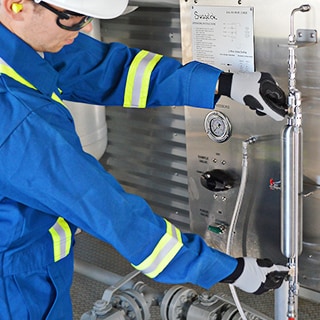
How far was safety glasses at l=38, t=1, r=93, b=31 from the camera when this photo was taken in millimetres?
1416

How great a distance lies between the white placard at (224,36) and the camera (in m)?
2.06

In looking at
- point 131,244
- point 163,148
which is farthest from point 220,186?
point 131,244

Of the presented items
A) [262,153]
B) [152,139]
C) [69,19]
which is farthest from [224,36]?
[69,19]

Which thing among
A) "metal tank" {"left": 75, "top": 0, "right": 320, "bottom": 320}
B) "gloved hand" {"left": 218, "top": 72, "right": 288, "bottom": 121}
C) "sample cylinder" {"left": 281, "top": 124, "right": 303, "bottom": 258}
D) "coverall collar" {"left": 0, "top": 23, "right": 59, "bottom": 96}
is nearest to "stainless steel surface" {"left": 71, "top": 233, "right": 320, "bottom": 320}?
"metal tank" {"left": 75, "top": 0, "right": 320, "bottom": 320}

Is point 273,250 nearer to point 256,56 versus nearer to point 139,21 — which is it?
point 256,56

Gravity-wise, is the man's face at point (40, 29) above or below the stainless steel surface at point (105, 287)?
above

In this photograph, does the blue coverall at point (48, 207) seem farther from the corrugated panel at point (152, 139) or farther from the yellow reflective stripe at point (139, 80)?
the corrugated panel at point (152, 139)

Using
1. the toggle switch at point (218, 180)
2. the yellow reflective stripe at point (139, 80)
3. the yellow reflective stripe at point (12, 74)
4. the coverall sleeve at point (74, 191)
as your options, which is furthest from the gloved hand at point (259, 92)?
the yellow reflective stripe at point (12, 74)

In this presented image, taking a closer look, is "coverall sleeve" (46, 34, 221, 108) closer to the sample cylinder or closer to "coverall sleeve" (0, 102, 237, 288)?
the sample cylinder

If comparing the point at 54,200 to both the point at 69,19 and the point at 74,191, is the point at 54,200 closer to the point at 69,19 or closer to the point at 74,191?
the point at 74,191

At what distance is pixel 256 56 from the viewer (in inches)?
81.4

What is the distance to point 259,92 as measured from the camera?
187cm

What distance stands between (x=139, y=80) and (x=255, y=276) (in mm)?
651

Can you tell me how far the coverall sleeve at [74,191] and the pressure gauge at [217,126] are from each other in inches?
29.8
